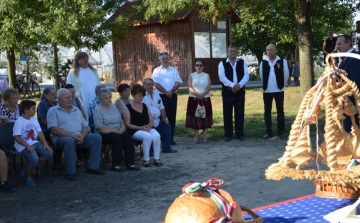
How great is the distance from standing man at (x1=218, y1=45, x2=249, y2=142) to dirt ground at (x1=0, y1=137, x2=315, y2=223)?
6.09 feet

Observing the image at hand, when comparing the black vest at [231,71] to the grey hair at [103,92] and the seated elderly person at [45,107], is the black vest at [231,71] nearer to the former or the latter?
the grey hair at [103,92]

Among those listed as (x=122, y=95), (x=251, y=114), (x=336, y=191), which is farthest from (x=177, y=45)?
(x=336, y=191)

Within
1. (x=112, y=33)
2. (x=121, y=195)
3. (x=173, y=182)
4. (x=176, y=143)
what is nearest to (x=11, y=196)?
(x=121, y=195)

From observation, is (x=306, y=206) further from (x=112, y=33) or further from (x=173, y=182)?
(x=112, y=33)

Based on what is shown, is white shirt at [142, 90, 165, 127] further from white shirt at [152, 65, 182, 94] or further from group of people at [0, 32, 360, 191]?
white shirt at [152, 65, 182, 94]

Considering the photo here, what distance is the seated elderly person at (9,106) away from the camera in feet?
27.2

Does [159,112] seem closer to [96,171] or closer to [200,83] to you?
[200,83]

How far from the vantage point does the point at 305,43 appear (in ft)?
48.8

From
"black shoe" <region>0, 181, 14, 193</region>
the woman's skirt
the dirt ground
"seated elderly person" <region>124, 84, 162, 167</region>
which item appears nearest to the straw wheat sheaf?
the dirt ground

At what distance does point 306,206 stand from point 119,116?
6.08 meters

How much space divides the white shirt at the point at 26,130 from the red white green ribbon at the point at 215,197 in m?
5.75

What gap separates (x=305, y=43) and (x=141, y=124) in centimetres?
717

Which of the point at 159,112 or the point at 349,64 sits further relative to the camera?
the point at 159,112

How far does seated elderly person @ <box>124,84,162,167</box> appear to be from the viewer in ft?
29.4
